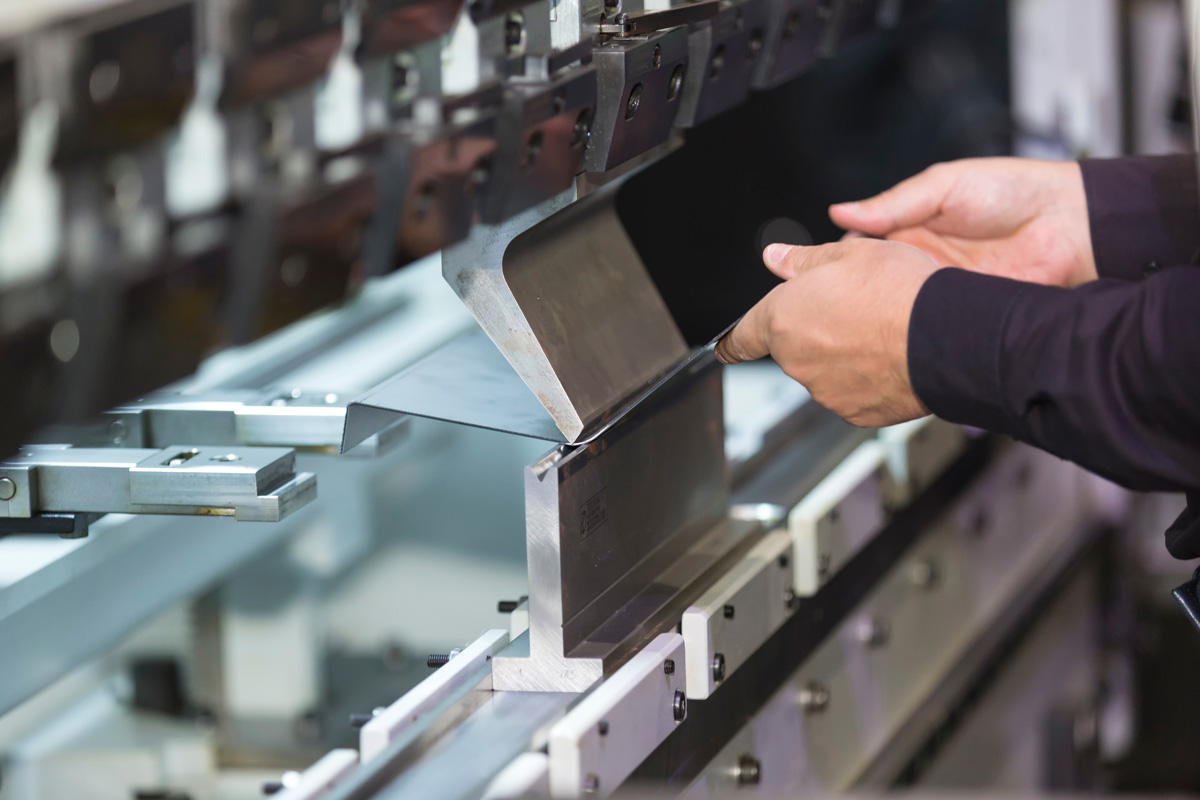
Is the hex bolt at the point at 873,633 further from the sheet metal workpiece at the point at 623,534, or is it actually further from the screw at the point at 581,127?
the screw at the point at 581,127

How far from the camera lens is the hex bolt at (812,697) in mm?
1362

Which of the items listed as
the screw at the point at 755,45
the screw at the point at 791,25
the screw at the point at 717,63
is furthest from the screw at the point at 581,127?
the screw at the point at 791,25

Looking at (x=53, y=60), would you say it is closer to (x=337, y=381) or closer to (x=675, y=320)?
(x=675, y=320)

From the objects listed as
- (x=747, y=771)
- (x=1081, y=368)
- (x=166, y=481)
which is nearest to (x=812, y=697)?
(x=747, y=771)

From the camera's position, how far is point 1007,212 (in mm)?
1387

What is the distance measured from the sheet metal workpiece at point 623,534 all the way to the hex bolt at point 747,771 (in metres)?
0.18

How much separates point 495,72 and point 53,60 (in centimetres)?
42

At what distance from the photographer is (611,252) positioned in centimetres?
116

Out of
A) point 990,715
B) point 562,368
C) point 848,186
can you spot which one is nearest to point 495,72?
point 562,368

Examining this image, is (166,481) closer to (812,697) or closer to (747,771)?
(747,771)

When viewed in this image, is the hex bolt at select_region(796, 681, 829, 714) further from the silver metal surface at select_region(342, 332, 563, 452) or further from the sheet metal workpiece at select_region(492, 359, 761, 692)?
the silver metal surface at select_region(342, 332, 563, 452)

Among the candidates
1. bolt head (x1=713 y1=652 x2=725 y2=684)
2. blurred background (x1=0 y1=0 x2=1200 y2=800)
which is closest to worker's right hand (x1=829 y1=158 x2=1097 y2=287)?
blurred background (x1=0 y1=0 x2=1200 y2=800)

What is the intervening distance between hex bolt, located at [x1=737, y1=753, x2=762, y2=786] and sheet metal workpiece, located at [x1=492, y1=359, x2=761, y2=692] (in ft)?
0.58

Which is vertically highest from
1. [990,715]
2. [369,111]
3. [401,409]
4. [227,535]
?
[369,111]
